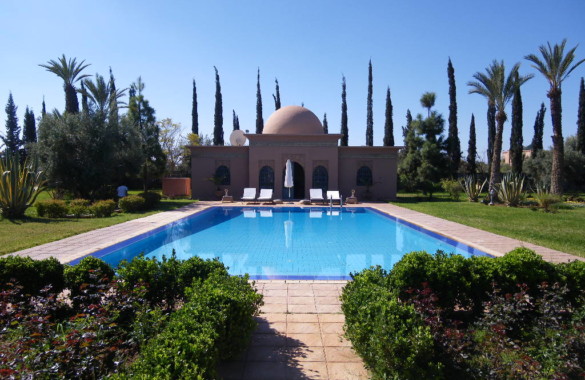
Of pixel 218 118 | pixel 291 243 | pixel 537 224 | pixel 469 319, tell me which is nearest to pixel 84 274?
pixel 469 319

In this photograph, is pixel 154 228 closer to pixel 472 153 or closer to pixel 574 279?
pixel 574 279

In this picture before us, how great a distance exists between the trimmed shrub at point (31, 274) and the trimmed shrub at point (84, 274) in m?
0.18

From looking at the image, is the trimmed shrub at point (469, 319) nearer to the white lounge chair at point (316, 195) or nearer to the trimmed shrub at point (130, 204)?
the trimmed shrub at point (130, 204)

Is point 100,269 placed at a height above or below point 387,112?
below

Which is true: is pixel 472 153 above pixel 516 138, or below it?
below

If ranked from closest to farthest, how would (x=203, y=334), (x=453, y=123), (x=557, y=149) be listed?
(x=203, y=334)
(x=557, y=149)
(x=453, y=123)

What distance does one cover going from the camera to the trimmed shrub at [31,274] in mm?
4305

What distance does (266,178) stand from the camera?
21.0 metres

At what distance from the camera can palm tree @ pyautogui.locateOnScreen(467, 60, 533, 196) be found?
19406 millimetres

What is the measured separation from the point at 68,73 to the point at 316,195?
57.7 feet

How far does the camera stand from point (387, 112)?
32938mm

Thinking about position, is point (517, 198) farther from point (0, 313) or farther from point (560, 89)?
point (0, 313)

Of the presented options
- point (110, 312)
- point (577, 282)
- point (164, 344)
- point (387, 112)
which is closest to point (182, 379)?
point (164, 344)

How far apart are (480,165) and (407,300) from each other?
36.7m
